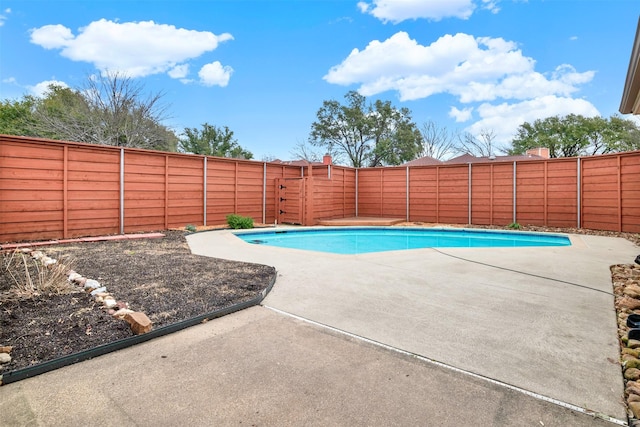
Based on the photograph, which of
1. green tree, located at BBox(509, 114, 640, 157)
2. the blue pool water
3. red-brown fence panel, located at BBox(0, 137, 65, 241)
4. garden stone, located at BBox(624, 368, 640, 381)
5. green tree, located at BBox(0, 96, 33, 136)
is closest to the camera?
garden stone, located at BBox(624, 368, 640, 381)

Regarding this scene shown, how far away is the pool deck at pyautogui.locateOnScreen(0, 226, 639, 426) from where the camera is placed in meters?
1.56

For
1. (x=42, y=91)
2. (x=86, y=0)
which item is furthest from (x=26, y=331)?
(x=42, y=91)

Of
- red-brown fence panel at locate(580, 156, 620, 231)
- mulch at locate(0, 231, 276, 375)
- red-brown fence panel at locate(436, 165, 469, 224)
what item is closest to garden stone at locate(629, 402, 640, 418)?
mulch at locate(0, 231, 276, 375)

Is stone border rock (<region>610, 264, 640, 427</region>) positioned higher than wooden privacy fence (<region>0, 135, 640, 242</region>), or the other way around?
wooden privacy fence (<region>0, 135, 640, 242</region>)

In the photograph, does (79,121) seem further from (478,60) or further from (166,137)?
(478,60)

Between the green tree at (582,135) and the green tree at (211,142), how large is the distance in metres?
20.2

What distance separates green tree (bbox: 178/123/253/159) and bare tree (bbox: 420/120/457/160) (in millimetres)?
13235

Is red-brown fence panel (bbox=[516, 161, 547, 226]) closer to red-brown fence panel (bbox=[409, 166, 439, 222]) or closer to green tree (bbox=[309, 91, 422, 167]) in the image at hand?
red-brown fence panel (bbox=[409, 166, 439, 222])

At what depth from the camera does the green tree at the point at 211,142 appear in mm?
23953

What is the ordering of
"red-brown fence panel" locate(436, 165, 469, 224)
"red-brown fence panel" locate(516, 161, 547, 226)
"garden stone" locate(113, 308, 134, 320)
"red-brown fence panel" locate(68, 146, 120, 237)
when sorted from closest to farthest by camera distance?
"garden stone" locate(113, 308, 134, 320)
"red-brown fence panel" locate(68, 146, 120, 237)
"red-brown fence panel" locate(516, 161, 547, 226)
"red-brown fence panel" locate(436, 165, 469, 224)

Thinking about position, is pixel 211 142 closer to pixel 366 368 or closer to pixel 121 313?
pixel 121 313

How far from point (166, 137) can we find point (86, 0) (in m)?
6.99

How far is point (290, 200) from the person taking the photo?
1120 cm

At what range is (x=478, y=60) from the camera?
16203 millimetres
